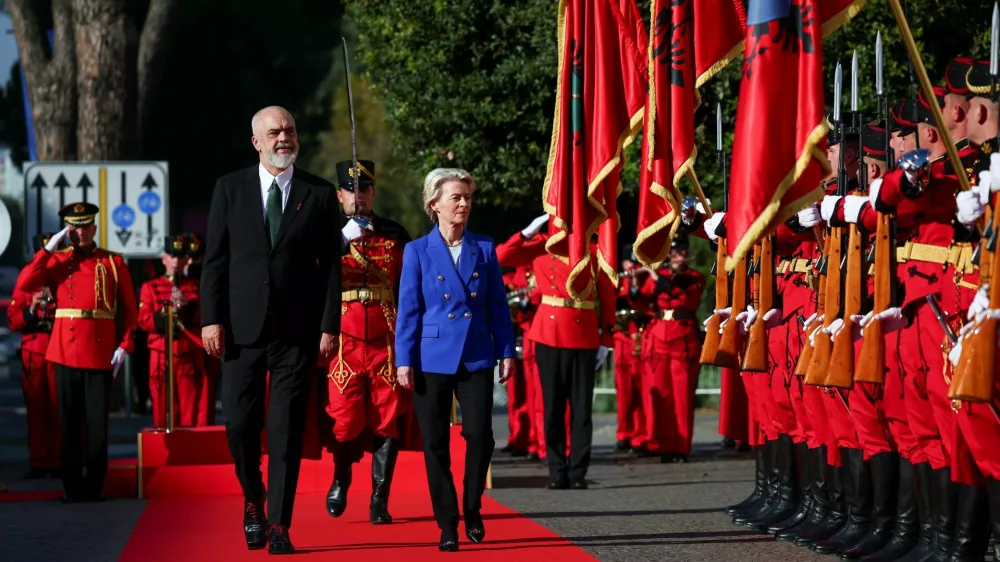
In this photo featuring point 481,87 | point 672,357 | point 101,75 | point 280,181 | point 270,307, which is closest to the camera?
point 270,307

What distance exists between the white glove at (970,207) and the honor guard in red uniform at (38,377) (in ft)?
31.1

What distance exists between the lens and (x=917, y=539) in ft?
27.7

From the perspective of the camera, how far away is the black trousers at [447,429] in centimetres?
945

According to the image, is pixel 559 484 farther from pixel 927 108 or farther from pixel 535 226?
pixel 927 108

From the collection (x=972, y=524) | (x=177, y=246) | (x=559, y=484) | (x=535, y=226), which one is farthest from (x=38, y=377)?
(x=972, y=524)

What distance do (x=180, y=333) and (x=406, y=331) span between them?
7480 millimetres

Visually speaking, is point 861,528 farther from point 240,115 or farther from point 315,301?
point 240,115

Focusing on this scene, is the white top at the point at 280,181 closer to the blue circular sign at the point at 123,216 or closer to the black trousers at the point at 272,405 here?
the black trousers at the point at 272,405

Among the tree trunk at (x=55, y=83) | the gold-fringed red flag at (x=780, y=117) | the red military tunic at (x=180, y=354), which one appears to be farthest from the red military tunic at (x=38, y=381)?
the gold-fringed red flag at (x=780, y=117)

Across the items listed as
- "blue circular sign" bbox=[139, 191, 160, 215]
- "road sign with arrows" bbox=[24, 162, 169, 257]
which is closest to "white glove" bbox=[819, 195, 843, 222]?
"road sign with arrows" bbox=[24, 162, 169, 257]

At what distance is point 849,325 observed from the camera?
8555mm

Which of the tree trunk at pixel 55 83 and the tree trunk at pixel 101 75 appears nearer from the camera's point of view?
the tree trunk at pixel 101 75

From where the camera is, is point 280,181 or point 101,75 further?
point 101,75

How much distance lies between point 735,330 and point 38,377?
285 inches
